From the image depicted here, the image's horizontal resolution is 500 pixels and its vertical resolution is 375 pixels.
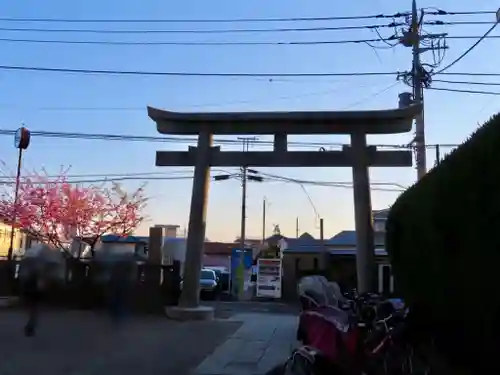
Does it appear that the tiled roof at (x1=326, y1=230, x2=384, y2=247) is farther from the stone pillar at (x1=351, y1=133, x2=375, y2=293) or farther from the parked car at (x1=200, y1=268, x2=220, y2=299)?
the stone pillar at (x1=351, y1=133, x2=375, y2=293)

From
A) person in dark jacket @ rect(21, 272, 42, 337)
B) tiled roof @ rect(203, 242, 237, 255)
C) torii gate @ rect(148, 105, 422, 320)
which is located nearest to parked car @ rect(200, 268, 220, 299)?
torii gate @ rect(148, 105, 422, 320)

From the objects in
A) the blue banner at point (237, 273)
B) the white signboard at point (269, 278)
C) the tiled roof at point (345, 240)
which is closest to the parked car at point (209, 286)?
the blue banner at point (237, 273)

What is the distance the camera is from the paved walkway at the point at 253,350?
9141mm

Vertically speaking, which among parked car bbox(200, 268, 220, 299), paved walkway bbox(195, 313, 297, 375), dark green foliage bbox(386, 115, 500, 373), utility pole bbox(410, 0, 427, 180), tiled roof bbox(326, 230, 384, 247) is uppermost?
utility pole bbox(410, 0, 427, 180)

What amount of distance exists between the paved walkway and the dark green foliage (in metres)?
1.90

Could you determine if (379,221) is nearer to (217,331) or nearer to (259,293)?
(259,293)

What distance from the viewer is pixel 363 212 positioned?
16.2m

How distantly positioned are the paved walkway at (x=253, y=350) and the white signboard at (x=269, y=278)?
10.6m

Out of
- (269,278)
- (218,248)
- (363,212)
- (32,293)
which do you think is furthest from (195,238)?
(218,248)

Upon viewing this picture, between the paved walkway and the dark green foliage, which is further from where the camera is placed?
the paved walkway

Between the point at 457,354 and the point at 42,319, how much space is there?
19.5 ft

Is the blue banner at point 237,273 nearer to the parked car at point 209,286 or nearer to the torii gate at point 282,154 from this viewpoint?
the parked car at point 209,286

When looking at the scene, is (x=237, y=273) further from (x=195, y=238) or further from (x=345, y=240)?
(x=195, y=238)

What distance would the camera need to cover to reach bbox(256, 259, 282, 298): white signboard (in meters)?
27.1
